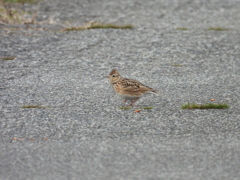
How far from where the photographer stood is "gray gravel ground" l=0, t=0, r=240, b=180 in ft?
23.6

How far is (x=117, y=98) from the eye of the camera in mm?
11070

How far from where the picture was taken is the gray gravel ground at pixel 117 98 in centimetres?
720

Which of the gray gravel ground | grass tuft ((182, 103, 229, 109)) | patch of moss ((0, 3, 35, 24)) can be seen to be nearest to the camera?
the gray gravel ground

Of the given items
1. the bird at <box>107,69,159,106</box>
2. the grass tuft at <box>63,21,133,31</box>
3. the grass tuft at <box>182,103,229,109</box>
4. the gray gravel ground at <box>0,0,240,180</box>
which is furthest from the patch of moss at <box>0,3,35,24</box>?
the grass tuft at <box>182,103,229,109</box>

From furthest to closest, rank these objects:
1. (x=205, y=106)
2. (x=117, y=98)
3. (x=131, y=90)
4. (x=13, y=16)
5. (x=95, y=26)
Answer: (x=13, y=16)
(x=95, y=26)
(x=117, y=98)
(x=131, y=90)
(x=205, y=106)

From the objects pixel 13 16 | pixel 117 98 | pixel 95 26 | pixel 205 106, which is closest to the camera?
pixel 205 106

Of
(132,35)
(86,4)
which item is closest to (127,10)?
(86,4)

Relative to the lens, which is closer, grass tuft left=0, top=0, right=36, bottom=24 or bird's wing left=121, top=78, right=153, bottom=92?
bird's wing left=121, top=78, right=153, bottom=92

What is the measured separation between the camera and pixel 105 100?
10.8 metres

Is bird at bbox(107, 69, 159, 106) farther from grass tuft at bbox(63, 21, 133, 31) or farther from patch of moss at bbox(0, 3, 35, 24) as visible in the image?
patch of moss at bbox(0, 3, 35, 24)

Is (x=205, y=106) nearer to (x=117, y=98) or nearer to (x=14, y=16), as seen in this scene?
(x=117, y=98)

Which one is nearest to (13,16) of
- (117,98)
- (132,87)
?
(117,98)

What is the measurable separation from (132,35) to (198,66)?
363 centimetres

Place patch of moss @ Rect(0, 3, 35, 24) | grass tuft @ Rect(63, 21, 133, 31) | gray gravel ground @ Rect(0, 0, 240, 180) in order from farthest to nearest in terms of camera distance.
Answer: patch of moss @ Rect(0, 3, 35, 24) < grass tuft @ Rect(63, 21, 133, 31) < gray gravel ground @ Rect(0, 0, 240, 180)
